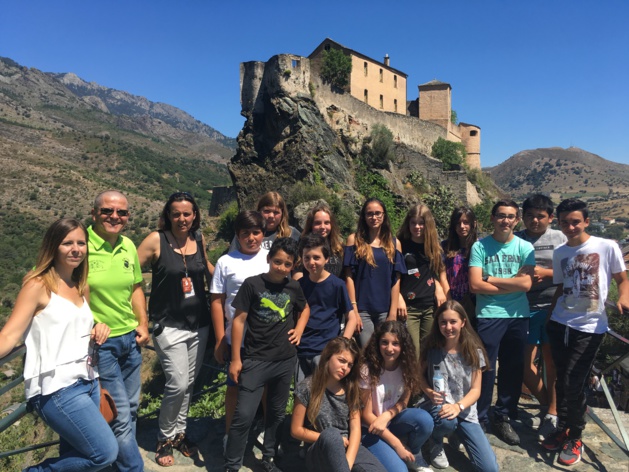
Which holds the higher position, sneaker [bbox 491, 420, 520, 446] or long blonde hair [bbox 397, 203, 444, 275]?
long blonde hair [bbox 397, 203, 444, 275]

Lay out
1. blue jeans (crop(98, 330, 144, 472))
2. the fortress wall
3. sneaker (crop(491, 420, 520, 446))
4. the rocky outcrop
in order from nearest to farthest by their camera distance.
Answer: blue jeans (crop(98, 330, 144, 472))
sneaker (crop(491, 420, 520, 446))
the rocky outcrop
the fortress wall

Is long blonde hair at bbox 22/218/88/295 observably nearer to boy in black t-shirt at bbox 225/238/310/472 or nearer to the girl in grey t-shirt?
boy in black t-shirt at bbox 225/238/310/472

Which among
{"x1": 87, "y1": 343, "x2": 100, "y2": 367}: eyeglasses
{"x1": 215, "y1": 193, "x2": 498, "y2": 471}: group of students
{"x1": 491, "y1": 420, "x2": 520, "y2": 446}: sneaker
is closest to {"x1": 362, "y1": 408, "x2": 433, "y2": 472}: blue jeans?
{"x1": 215, "y1": 193, "x2": 498, "y2": 471}: group of students

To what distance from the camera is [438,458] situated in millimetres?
3566

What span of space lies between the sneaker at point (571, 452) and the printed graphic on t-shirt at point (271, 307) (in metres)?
2.69

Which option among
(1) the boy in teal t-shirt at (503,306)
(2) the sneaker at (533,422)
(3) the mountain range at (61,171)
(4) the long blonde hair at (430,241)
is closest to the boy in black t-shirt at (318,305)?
(4) the long blonde hair at (430,241)

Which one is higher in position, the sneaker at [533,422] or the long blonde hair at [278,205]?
the long blonde hair at [278,205]

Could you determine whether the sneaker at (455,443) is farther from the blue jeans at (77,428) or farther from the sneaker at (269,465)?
the blue jeans at (77,428)

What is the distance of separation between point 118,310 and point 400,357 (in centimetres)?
229

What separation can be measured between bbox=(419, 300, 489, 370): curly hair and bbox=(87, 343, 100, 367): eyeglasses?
265 cm

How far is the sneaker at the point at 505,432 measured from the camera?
3.88 m

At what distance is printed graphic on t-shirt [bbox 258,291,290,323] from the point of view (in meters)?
3.46

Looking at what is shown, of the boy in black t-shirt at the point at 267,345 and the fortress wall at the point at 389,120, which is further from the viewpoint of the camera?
the fortress wall at the point at 389,120

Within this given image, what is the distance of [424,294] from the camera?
442cm
